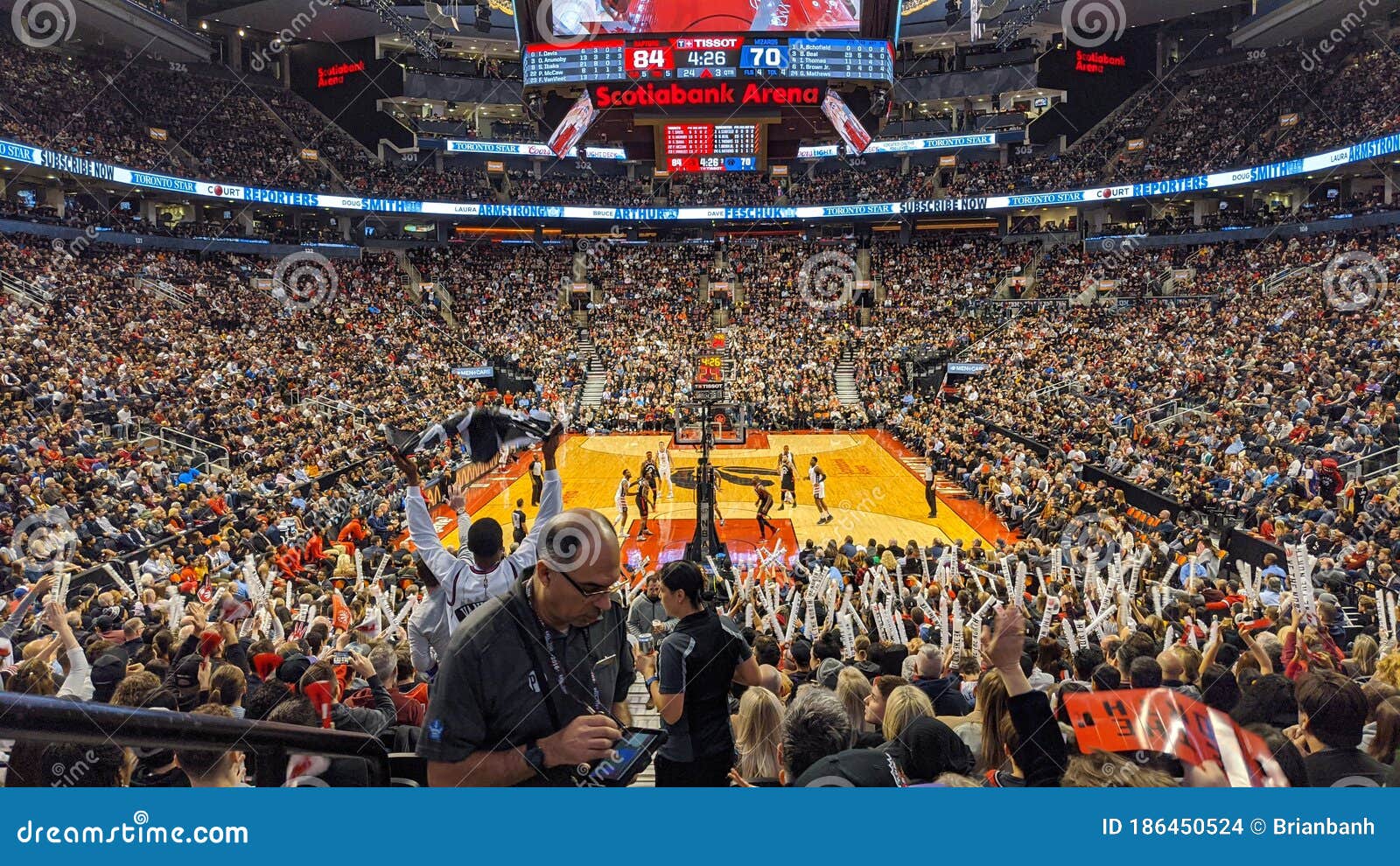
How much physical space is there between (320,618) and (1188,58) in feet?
179

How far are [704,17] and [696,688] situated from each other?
17133 mm

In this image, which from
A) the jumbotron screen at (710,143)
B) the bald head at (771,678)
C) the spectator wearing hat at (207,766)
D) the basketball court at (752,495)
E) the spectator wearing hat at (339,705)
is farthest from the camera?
the jumbotron screen at (710,143)

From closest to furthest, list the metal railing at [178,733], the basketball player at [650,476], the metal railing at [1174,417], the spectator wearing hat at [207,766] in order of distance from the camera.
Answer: the metal railing at [178,733], the spectator wearing hat at [207,766], the basketball player at [650,476], the metal railing at [1174,417]

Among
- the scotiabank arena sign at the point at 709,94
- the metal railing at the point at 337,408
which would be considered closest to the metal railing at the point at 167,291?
the metal railing at the point at 337,408

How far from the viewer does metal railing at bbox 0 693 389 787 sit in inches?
79.5

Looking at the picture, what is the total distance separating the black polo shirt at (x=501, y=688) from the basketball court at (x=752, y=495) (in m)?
12.5

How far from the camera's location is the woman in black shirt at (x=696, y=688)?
3.78 meters

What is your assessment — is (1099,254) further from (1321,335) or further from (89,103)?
(89,103)

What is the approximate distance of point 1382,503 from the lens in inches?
508

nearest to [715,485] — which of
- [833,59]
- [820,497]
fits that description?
[820,497]

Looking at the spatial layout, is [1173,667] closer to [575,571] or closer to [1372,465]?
[575,571]

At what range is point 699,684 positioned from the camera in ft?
12.6

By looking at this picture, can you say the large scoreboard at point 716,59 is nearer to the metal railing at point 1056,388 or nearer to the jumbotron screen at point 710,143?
the jumbotron screen at point 710,143

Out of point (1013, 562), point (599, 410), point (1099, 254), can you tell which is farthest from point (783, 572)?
point (1099, 254)
